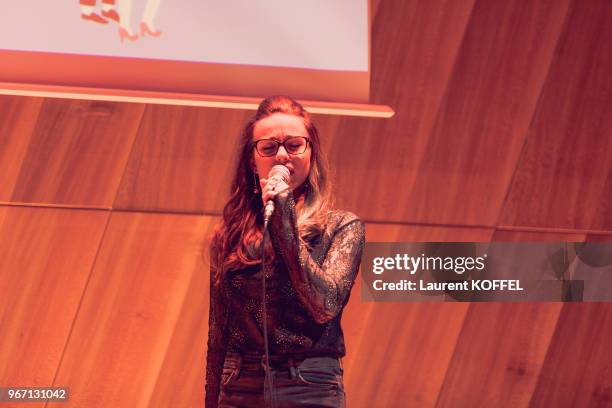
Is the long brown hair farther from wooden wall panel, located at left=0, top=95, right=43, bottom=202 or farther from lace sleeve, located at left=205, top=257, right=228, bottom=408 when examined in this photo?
wooden wall panel, located at left=0, top=95, right=43, bottom=202

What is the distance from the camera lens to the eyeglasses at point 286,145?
1.43m

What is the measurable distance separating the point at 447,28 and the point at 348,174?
2.31 ft

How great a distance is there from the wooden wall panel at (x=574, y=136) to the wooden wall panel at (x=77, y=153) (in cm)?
155

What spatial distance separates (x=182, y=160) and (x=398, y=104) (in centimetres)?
87

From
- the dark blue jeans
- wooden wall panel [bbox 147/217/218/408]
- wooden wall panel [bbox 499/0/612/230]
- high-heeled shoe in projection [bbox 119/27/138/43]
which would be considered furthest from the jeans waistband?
wooden wall panel [bbox 499/0/612/230]

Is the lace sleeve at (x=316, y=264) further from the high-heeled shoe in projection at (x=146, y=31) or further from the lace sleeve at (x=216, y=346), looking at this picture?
the high-heeled shoe in projection at (x=146, y=31)

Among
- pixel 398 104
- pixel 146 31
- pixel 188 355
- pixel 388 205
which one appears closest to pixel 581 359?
pixel 388 205

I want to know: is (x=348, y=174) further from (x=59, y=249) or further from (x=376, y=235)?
(x=59, y=249)

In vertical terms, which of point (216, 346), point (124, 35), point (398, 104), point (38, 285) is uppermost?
point (398, 104)

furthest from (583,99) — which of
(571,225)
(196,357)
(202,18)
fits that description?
(196,357)

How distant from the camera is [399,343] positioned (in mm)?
3230

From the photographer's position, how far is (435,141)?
10.7ft

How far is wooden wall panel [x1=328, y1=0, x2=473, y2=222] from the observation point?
3.21 m

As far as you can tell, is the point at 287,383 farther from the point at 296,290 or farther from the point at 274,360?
the point at 296,290
